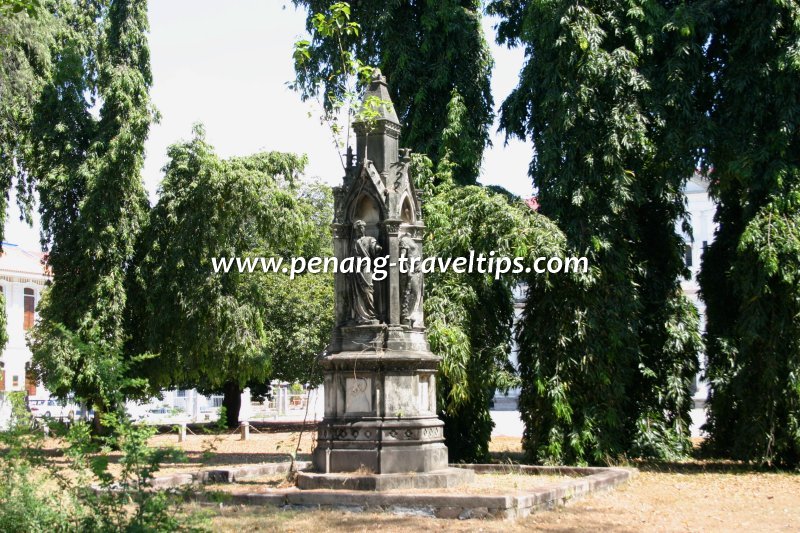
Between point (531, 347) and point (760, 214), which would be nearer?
point (760, 214)

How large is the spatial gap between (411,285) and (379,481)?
8.95 feet

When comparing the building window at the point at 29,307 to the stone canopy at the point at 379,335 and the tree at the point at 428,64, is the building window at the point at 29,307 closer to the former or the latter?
the tree at the point at 428,64

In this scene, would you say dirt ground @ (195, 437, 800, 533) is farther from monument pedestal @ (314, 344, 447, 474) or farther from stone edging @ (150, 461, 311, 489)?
stone edging @ (150, 461, 311, 489)

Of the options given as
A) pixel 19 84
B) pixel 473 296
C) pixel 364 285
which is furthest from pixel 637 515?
pixel 19 84

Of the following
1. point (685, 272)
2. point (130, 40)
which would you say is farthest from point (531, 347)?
point (130, 40)

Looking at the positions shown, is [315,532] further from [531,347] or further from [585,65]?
[585,65]

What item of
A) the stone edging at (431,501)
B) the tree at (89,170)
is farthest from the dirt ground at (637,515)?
the tree at (89,170)

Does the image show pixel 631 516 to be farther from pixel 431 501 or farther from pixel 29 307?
pixel 29 307

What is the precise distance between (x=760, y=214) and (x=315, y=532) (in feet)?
35.2

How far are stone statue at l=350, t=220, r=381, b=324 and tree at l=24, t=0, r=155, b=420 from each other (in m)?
11.0

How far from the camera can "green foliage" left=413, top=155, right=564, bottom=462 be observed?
16125 millimetres

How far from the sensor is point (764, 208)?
15812mm

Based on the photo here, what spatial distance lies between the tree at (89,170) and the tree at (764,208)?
44.7 ft

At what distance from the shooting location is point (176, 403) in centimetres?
4431
